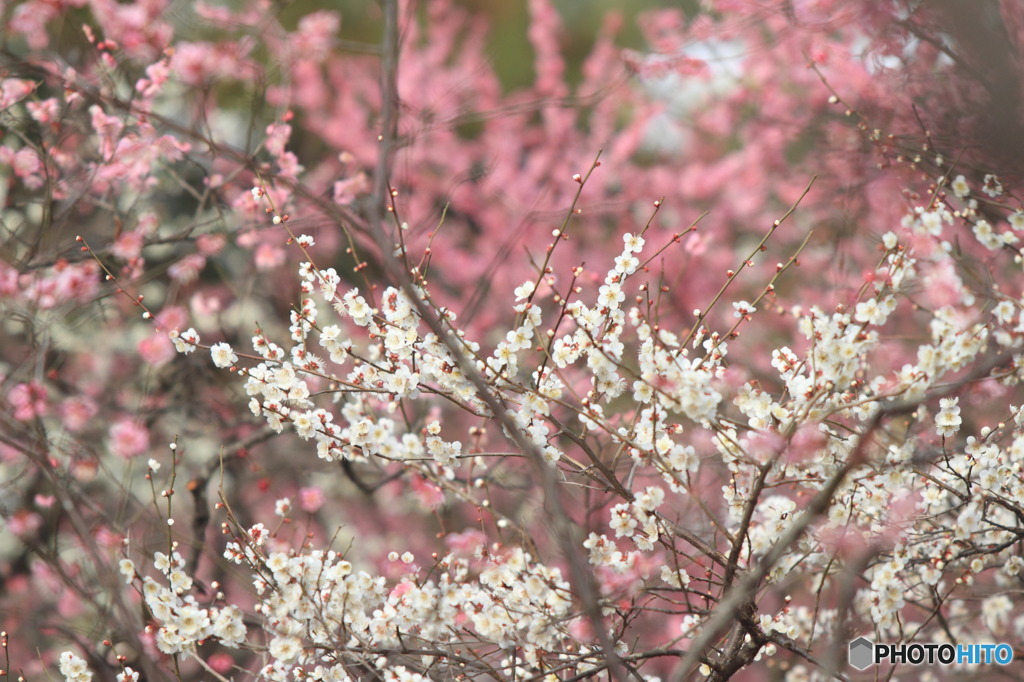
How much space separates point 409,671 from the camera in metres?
2.14

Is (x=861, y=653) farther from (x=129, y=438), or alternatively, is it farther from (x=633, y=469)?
(x=129, y=438)

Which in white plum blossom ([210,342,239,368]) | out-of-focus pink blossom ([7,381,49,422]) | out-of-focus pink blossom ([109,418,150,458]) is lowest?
white plum blossom ([210,342,239,368])

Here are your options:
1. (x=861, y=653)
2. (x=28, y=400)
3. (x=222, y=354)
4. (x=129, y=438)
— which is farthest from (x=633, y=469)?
(x=129, y=438)

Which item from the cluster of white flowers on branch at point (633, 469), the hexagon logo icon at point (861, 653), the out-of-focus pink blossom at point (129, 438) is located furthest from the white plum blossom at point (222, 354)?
the hexagon logo icon at point (861, 653)

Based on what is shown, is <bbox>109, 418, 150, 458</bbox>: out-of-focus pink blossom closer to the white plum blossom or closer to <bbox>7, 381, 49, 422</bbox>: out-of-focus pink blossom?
<bbox>7, 381, 49, 422</bbox>: out-of-focus pink blossom

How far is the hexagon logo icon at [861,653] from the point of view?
2529mm

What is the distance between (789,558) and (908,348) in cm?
351

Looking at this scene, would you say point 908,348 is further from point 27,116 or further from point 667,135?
point 27,116

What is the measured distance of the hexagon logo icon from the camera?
2529 millimetres

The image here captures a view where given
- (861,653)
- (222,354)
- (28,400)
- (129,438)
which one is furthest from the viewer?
(129,438)

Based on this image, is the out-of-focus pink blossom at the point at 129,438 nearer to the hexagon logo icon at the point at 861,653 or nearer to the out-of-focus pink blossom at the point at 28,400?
the out-of-focus pink blossom at the point at 28,400

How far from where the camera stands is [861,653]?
254 cm

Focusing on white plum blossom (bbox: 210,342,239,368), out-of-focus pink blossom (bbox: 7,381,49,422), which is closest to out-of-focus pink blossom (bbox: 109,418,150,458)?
out-of-focus pink blossom (bbox: 7,381,49,422)

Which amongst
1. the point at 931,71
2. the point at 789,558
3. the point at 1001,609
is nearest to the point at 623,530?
the point at 789,558
